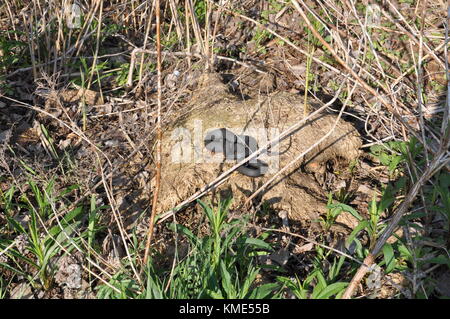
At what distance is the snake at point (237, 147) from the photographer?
296 cm

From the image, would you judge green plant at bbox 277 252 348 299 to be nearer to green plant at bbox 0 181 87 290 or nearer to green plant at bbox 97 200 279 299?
green plant at bbox 97 200 279 299

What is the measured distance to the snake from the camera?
2.96 meters

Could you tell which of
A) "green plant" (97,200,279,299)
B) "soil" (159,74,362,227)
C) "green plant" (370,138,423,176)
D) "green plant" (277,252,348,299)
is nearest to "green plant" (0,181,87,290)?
"green plant" (97,200,279,299)

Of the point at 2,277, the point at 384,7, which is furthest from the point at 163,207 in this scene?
the point at 384,7

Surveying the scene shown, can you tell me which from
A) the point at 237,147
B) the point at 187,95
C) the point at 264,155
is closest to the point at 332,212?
the point at 264,155

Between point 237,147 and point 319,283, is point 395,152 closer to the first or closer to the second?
point 237,147

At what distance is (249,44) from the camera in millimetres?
4012

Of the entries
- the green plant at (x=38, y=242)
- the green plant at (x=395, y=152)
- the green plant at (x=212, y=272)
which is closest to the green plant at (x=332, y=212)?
the green plant at (x=212, y=272)

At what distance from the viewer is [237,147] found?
305cm

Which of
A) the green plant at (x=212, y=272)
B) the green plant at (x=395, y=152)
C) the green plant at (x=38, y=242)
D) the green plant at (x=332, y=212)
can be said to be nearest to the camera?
the green plant at (x=212, y=272)

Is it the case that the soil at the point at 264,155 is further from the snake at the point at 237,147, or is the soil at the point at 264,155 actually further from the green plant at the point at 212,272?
the green plant at the point at 212,272

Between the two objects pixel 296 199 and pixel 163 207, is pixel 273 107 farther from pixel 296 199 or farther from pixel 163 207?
pixel 163 207

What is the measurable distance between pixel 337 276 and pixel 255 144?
2.89 ft
